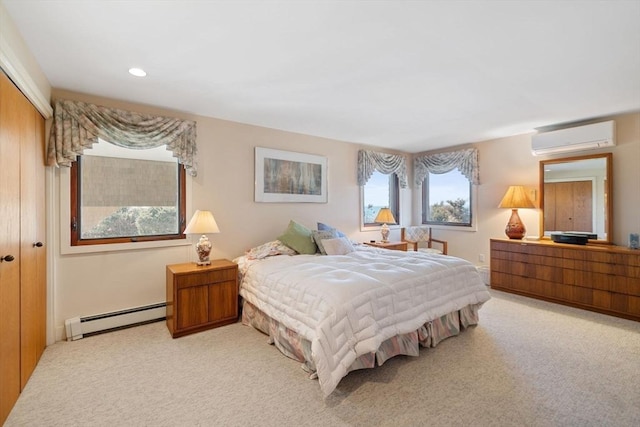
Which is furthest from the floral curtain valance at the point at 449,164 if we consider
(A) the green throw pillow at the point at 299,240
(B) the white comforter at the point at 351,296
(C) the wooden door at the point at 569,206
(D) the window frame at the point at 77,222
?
(D) the window frame at the point at 77,222

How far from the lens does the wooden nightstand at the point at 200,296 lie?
2791 mm

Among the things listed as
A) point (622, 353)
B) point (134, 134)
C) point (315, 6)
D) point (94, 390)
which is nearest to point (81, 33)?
point (134, 134)

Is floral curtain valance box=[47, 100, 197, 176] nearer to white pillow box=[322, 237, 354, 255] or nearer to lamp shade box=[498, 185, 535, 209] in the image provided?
→ white pillow box=[322, 237, 354, 255]

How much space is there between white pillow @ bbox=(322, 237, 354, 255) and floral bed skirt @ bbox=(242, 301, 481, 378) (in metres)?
1.10

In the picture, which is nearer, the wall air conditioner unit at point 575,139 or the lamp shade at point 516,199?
the wall air conditioner unit at point 575,139

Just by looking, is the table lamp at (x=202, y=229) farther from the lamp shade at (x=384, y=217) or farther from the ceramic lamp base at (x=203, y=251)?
the lamp shade at (x=384, y=217)

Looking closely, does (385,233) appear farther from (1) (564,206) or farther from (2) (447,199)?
(1) (564,206)

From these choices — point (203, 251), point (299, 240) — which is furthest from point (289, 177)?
point (203, 251)

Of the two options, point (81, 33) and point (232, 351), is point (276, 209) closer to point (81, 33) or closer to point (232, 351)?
point (232, 351)

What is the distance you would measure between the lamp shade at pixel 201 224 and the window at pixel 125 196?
0.35 m

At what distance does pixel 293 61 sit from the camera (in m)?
2.26

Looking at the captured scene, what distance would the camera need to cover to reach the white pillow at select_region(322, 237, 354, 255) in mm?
3559

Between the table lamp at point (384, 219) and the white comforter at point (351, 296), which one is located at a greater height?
the table lamp at point (384, 219)

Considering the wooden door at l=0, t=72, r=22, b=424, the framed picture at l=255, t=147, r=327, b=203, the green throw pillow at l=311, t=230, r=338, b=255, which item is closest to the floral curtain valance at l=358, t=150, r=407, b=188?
the framed picture at l=255, t=147, r=327, b=203
